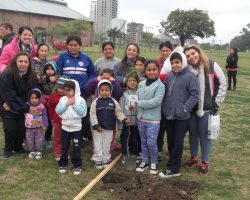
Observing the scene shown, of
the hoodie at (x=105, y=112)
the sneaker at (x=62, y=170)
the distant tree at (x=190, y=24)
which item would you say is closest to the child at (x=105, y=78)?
the hoodie at (x=105, y=112)

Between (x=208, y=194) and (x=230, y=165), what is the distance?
1.37 m

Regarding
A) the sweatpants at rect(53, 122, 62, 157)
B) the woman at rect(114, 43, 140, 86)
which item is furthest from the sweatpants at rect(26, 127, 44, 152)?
the woman at rect(114, 43, 140, 86)

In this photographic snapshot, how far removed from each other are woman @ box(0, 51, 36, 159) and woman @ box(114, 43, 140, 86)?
53.1 inches

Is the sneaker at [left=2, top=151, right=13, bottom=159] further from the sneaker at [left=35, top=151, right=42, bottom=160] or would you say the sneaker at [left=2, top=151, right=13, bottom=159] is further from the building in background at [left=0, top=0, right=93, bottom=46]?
the building in background at [left=0, top=0, right=93, bottom=46]

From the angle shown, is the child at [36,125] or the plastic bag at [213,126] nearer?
the plastic bag at [213,126]

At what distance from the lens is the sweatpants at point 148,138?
5.20m

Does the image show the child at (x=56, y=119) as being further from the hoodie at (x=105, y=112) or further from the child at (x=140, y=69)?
the child at (x=140, y=69)

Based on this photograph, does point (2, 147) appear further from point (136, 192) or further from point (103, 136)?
point (136, 192)

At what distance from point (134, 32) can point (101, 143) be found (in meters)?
68.2

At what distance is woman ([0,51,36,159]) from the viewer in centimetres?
535

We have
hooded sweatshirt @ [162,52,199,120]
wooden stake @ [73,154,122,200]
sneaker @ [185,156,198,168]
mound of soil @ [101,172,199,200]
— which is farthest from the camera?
sneaker @ [185,156,198,168]

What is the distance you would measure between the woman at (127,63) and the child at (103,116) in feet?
1.52

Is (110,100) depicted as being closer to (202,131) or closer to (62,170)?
(62,170)

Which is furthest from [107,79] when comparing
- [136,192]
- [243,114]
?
[243,114]
